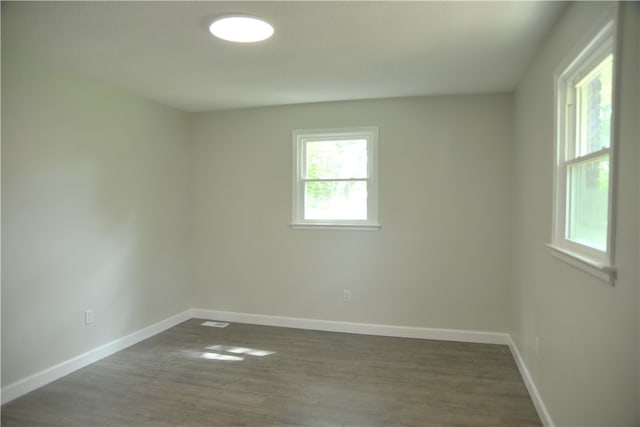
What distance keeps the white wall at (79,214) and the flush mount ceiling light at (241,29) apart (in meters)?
1.56

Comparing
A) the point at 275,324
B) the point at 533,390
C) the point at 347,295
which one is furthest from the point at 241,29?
the point at 275,324

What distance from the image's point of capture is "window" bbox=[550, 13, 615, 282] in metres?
1.58

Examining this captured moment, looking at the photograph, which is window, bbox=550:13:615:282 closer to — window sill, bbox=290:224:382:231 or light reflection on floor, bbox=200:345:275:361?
window sill, bbox=290:224:382:231

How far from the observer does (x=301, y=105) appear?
4.22 meters

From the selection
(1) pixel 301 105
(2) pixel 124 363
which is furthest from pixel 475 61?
(2) pixel 124 363

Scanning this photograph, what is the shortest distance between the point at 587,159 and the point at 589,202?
0.67 feet

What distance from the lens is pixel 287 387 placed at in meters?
2.89

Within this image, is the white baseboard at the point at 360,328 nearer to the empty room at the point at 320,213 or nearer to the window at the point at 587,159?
the empty room at the point at 320,213

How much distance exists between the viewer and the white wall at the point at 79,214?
272 cm

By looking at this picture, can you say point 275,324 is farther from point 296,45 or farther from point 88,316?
point 296,45

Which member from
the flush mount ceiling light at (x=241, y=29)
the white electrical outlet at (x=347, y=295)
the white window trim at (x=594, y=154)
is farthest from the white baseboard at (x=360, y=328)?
the flush mount ceiling light at (x=241, y=29)

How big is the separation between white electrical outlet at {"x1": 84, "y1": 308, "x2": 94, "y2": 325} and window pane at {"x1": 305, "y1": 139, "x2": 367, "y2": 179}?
2.39 m

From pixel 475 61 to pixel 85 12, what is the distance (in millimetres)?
2512

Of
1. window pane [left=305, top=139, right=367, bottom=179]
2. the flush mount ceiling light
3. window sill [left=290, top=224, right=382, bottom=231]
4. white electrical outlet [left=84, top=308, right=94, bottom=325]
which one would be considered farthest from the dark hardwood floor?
the flush mount ceiling light
